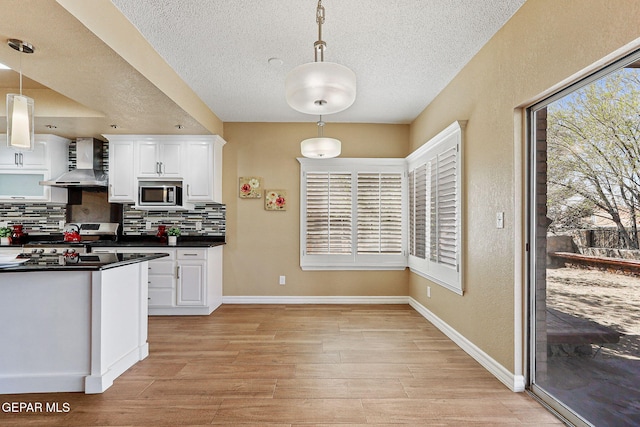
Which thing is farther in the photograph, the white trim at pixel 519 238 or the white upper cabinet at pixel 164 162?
the white upper cabinet at pixel 164 162

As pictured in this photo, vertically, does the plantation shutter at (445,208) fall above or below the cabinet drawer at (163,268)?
above

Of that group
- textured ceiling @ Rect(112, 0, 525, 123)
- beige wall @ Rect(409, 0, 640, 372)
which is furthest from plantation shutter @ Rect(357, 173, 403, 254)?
beige wall @ Rect(409, 0, 640, 372)

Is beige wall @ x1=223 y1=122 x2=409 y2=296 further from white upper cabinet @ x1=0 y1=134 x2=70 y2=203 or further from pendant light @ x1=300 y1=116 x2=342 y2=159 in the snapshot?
white upper cabinet @ x1=0 y1=134 x2=70 y2=203

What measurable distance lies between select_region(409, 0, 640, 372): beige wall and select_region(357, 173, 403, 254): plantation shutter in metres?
1.49

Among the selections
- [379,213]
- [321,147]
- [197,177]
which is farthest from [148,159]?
[379,213]

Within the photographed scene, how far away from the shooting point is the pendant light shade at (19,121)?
2203mm

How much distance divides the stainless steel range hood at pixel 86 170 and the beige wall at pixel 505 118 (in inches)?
175

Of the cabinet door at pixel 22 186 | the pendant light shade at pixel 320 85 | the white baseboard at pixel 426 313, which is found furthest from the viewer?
the cabinet door at pixel 22 186

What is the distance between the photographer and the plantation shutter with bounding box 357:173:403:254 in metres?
5.07

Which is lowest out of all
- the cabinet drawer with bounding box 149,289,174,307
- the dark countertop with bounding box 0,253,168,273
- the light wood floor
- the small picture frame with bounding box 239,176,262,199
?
the light wood floor

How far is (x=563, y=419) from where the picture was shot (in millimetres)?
2129

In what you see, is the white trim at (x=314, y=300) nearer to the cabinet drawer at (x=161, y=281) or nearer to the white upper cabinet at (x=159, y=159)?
the cabinet drawer at (x=161, y=281)

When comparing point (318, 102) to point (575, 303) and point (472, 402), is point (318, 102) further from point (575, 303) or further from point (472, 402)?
point (472, 402)

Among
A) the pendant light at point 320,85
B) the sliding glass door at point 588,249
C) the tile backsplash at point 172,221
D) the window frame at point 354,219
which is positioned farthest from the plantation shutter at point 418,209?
the pendant light at point 320,85
